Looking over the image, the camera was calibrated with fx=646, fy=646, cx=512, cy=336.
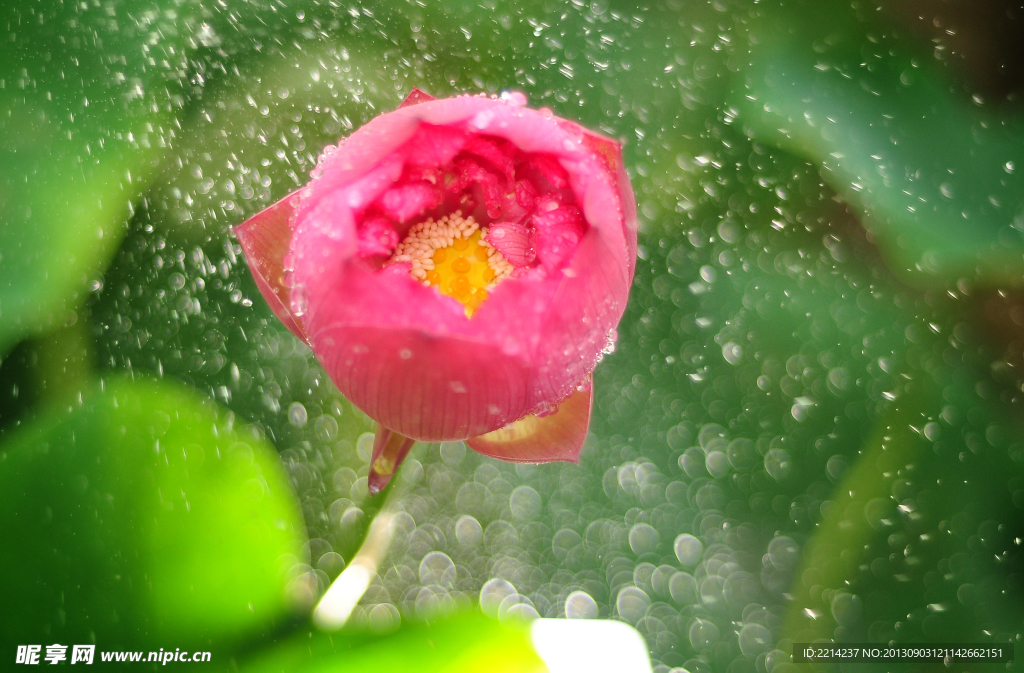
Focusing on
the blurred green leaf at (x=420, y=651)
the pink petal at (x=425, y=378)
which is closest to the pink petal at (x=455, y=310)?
the pink petal at (x=425, y=378)

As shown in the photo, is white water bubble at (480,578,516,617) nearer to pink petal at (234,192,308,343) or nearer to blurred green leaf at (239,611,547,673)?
blurred green leaf at (239,611,547,673)

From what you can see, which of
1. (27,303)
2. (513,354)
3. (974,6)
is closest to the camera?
(513,354)

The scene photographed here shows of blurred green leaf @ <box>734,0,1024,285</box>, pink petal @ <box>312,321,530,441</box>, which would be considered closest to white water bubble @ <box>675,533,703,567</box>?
blurred green leaf @ <box>734,0,1024,285</box>

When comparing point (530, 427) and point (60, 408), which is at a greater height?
point (530, 427)

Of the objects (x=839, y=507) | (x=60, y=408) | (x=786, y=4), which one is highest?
(x=786, y=4)

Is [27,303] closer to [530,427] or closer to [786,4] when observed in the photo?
[530,427]

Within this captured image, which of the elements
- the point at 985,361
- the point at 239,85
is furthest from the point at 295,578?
the point at 985,361

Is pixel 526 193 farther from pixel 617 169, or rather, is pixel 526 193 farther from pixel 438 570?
pixel 438 570
